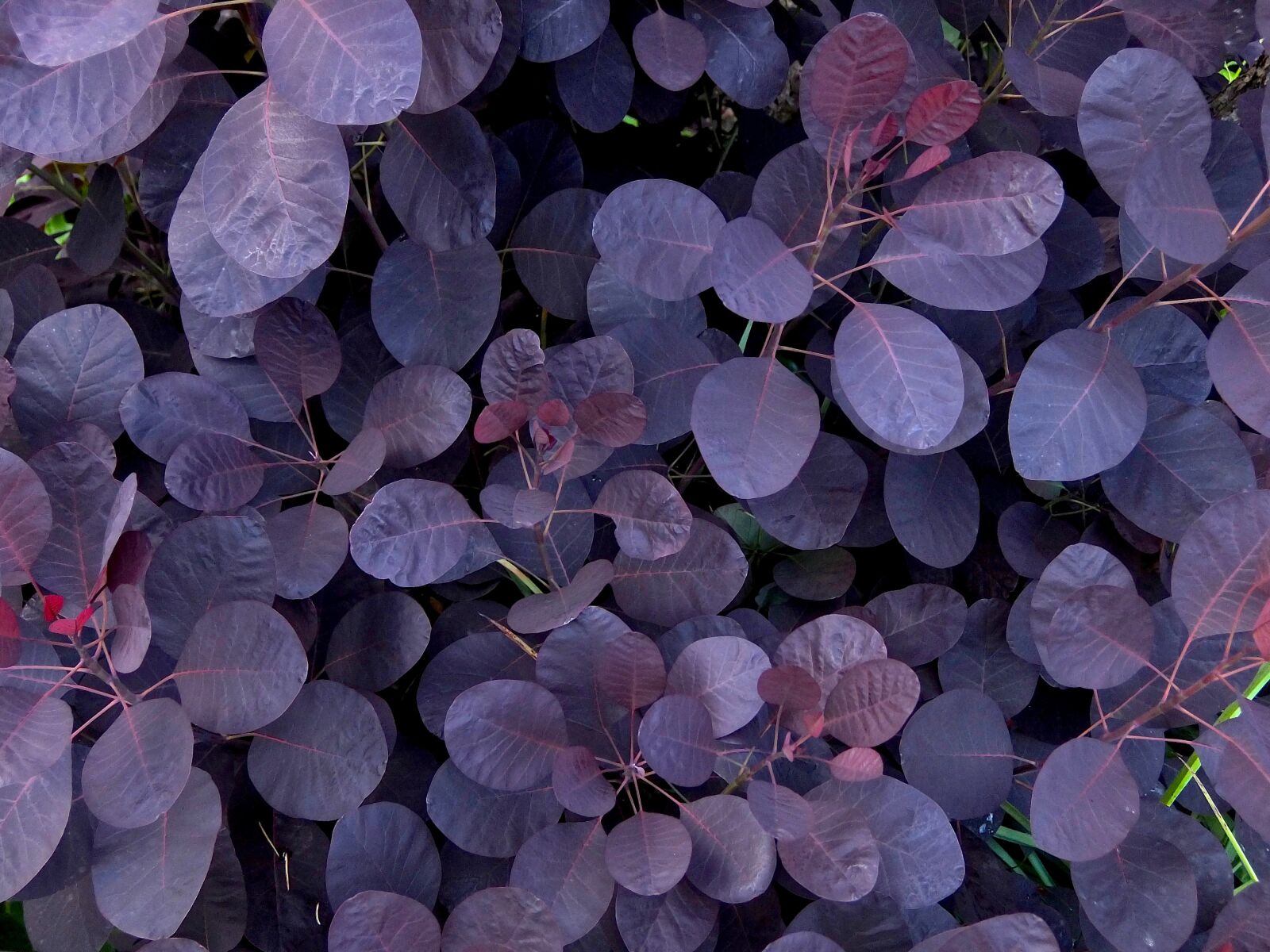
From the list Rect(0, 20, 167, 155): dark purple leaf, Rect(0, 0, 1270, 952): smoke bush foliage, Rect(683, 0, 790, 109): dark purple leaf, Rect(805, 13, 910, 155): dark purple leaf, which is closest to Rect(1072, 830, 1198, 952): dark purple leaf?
Rect(0, 0, 1270, 952): smoke bush foliage

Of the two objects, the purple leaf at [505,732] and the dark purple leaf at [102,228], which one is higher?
the dark purple leaf at [102,228]

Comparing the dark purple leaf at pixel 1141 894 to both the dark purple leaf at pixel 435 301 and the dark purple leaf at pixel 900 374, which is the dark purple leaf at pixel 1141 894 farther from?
the dark purple leaf at pixel 435 301

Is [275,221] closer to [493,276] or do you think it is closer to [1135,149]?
[493,276]

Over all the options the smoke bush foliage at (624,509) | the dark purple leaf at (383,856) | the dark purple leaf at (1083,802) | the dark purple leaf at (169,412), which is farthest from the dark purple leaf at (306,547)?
the dark purple leaf at (1083,802)

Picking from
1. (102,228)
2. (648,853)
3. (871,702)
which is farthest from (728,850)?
(102,228)

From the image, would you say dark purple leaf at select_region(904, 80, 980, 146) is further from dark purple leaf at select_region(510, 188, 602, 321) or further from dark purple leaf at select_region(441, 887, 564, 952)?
dark purple leaf at select_region(441, 887, 564, 952)

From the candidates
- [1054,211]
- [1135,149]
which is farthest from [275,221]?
[1135,149]
